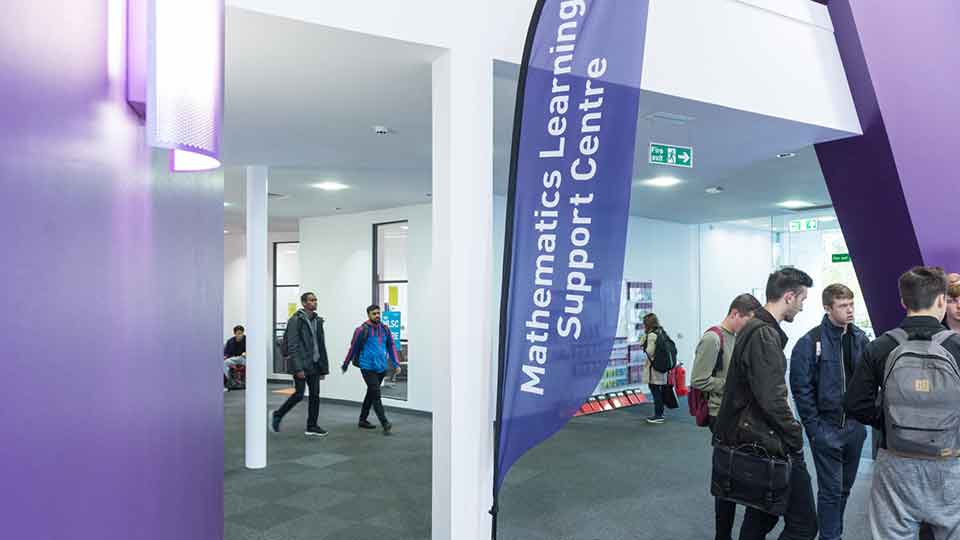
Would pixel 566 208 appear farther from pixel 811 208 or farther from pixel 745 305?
pixel 811 208

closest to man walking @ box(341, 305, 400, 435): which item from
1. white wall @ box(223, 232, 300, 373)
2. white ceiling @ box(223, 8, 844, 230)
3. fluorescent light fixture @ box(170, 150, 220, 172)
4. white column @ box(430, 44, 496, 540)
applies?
white ceiling @ box(223, 8, 844, 230)

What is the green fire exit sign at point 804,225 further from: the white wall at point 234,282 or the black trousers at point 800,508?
the white wall at point 234,282

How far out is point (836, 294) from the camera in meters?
3.73

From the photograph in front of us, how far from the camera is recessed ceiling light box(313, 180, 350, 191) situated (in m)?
7.97

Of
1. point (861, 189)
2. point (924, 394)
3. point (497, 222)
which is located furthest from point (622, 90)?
point (497, 222)

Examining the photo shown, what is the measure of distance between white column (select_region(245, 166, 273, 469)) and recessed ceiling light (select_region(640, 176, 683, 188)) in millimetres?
4437

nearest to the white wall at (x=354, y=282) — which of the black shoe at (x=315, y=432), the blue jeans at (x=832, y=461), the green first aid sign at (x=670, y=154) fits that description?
the black shoe at (x=315, y=432)

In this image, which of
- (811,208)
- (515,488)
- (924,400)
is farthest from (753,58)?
(811,208)

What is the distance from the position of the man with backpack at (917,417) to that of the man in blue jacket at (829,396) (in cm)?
75

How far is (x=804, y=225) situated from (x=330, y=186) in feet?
21.2

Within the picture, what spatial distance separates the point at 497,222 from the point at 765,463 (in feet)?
19.7

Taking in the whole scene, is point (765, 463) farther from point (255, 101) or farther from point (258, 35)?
point (255, 101)

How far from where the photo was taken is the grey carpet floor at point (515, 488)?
15.1 feet

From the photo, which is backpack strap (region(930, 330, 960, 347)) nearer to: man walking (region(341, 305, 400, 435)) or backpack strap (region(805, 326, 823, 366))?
backpack strap (region(805, 326, 823, 366))
